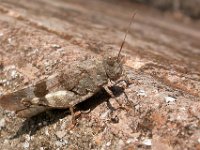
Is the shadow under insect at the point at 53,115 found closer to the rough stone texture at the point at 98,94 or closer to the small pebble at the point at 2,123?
the rough stone texture at the point at 98,94

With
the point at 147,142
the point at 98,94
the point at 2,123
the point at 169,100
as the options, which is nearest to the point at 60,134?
the point at 98,94

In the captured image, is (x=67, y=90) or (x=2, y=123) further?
(x=2, y=123)

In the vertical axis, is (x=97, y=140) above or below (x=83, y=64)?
below

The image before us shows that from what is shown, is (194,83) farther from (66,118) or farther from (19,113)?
(19,113)

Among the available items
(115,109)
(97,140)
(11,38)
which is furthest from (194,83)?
(11,38)

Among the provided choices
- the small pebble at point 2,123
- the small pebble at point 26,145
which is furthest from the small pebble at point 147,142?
the small pebble at point 2,123

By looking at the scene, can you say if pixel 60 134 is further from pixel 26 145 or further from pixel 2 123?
pixel 2 123

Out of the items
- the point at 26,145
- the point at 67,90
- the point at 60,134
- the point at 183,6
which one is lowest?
the point at 183,6
